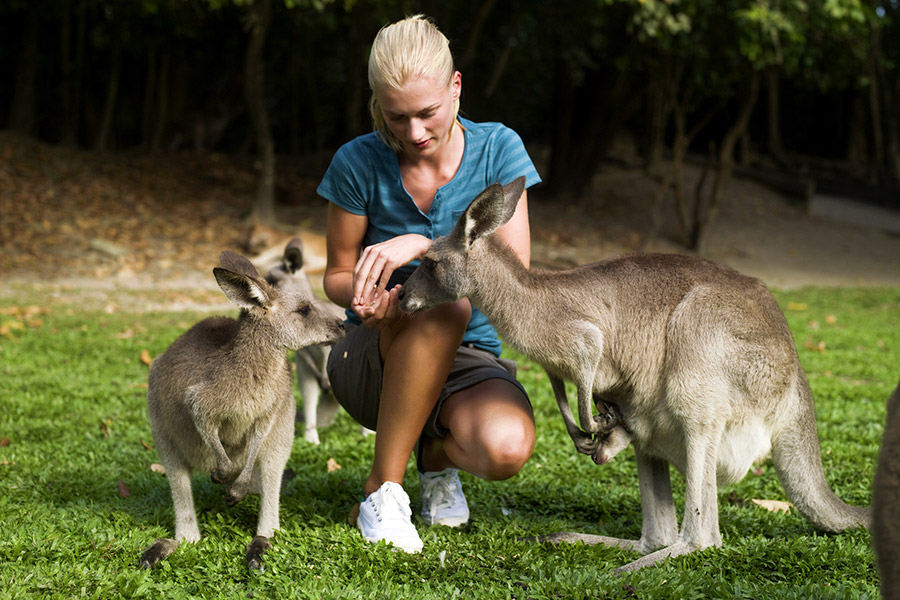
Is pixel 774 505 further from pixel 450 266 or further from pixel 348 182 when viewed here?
pixel 348 182

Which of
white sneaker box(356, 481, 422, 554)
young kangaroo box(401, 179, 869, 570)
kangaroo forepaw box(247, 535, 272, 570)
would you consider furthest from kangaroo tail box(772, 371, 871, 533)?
kangaroo forepaw box(247, 535, 272, 570)

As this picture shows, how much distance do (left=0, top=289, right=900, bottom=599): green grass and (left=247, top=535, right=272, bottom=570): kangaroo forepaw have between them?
35 mm

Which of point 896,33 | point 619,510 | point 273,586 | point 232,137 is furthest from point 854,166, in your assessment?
point 273,586

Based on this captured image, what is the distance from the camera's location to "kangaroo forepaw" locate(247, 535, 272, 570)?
98.0 inches

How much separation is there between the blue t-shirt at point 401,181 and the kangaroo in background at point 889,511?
148 centimetres

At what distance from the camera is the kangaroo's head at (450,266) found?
2496 millimetres

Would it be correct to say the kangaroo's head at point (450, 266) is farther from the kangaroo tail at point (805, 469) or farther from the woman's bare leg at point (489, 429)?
the kangaroo tail at point (805, 469)

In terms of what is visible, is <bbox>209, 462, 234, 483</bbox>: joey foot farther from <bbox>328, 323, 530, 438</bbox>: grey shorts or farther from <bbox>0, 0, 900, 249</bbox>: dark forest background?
<bbox>0, 0, 900, 249</bbox>: dark forest background

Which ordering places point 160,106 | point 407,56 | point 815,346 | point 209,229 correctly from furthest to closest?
point 160,106
point 209,229
point 815,346
point 407,56

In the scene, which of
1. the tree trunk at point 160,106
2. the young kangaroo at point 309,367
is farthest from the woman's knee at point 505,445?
the tree trunk at point 160,106

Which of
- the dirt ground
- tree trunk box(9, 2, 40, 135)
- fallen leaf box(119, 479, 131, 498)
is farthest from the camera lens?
tree trunk box(9, 2, 40, 135)

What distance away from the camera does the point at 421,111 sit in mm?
2641

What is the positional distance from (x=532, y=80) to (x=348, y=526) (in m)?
14.8

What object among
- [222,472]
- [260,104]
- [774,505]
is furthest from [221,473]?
[260,104]
